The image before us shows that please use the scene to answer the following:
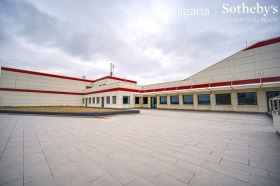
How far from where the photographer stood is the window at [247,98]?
15.1 metres

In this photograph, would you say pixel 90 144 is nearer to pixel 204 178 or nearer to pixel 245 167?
pixel 204 178

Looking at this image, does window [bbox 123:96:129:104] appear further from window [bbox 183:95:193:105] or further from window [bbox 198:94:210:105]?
window [bbox 198:94:210:105]

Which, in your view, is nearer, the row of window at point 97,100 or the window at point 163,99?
the window at point 163,99

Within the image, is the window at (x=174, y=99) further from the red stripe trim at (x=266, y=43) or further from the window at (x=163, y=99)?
the red stripe trim at (x=266, y=43)

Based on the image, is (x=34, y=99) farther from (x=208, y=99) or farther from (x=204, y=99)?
(x=208, y=99)

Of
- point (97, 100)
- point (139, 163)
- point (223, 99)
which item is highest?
point (223, 99)

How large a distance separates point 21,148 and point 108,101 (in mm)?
23761

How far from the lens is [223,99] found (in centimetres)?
1741

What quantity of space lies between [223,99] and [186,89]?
5589 millimetres

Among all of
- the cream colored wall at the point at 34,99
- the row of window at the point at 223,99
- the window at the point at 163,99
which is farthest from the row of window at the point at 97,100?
the row of window at the point at 223,99

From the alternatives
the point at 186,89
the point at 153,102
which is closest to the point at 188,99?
the point at 186,89

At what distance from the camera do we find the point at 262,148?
3807 millimetres

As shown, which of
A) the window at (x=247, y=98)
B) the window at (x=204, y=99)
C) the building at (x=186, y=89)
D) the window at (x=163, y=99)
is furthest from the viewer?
the window at (x=163, y=99)

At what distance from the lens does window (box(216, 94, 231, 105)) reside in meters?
17.0
